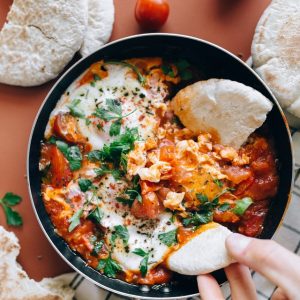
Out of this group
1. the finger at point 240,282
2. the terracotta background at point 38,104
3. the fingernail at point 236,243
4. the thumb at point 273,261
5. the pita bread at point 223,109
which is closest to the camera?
the thumb at point 273,261

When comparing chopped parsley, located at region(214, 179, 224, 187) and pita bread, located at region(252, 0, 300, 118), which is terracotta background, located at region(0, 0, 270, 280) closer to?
pita bread, located at region(252, 0, 300, 118)

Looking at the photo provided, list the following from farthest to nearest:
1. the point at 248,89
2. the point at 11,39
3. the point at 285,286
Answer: the point at 11,39 → the point at 248,89 → the point at 285,286

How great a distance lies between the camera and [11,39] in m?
3.38

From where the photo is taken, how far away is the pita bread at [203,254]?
302 centimetres

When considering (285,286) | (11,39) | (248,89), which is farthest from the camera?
(11,39)

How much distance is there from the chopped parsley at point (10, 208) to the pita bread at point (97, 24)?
1.05 metres

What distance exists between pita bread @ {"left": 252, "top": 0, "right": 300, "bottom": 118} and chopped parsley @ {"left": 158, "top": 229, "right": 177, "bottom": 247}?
1.04 meters

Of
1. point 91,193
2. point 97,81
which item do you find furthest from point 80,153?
point 97,81

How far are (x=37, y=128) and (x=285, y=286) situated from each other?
5.66ft

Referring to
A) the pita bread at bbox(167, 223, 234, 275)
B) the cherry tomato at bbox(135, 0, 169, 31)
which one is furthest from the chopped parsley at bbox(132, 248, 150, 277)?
the cherry tomato at bbox(135, 0, 169, 31)

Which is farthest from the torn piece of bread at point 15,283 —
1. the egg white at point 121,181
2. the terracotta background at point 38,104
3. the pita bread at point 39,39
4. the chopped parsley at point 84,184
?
the pita bread at point 39,39

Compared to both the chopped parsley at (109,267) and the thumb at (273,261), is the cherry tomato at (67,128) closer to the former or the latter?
the chopped parsley at (109,267)

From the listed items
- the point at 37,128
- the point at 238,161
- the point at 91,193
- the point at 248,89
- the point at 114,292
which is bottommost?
the point at 114,292

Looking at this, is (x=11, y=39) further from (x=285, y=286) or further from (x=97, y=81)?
(x=285, y=286)
